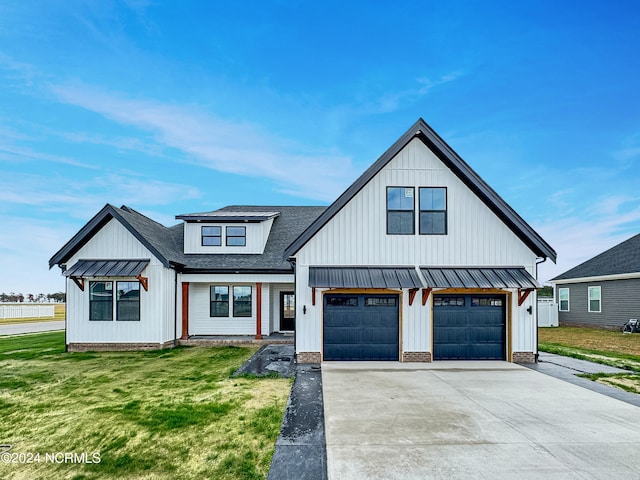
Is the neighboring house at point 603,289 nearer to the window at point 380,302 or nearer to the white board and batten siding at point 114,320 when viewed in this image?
the window at point 380,302

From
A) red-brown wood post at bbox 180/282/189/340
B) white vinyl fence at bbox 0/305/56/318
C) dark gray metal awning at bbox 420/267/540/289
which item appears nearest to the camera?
dark gray metal awning at bbox 420/267/540/289

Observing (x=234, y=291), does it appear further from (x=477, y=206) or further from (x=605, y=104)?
(x=605, y=104)

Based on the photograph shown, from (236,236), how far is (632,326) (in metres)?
23.3

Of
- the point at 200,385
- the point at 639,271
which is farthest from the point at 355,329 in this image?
the point at 639,271

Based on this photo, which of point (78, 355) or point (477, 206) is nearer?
point (477, 206)

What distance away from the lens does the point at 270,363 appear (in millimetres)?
11086

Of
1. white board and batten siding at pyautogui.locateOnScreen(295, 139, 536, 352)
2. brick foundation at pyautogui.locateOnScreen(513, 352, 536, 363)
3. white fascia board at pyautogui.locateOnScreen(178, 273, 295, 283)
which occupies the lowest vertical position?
brick foundation at pyautogui.locateOnScreen(513, 352, 536, 363)

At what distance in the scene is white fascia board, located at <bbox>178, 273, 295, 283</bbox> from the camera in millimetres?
15188

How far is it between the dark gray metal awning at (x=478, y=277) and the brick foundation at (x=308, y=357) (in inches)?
173

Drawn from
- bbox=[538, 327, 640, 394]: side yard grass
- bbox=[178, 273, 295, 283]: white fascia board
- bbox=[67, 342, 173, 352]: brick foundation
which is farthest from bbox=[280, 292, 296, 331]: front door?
bbox=[538, 327, 640, 394]: side yard grass

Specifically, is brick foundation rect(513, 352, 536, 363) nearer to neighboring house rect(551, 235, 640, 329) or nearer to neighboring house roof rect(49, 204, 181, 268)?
neighboring house roof rect(49, 204, 181, 268)

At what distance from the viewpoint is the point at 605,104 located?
2455cm

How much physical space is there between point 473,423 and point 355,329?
5643mm

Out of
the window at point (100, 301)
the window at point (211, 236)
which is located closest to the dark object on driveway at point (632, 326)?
the window at point (211, 236)
